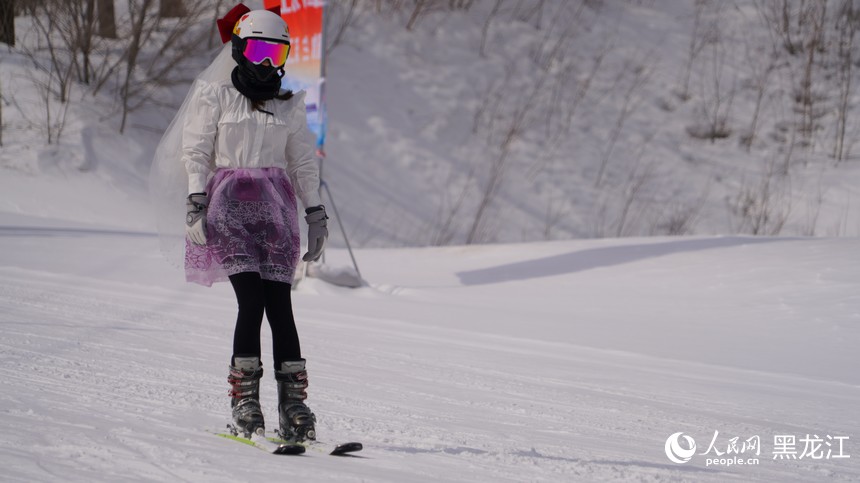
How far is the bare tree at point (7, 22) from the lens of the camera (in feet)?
37.6

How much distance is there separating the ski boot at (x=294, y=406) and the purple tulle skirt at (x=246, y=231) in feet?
0.96

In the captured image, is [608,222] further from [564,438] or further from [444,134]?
[564,438]

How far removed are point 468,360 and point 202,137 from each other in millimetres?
2344

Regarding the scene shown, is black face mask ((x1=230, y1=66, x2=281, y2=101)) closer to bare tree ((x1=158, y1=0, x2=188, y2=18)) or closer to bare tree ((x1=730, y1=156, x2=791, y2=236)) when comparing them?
bare tree ((x1=158, y1=0, x2=188, y2=18))

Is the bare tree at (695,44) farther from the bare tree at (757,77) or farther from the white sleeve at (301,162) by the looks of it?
the white sleeve at (301,162)

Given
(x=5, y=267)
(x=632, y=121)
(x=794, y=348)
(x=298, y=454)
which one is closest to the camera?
(x=298, y=454)

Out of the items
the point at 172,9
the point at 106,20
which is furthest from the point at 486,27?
the point at 106,20

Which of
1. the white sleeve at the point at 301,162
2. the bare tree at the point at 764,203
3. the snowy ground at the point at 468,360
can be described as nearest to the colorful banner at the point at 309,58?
the snowy ground at the point at 468,360

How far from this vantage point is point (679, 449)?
322 centimetres

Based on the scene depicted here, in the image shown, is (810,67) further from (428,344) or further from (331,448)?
(331,448)

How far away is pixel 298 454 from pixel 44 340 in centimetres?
210

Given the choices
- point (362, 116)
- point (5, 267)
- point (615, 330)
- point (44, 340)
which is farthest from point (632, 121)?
point (44, 340)

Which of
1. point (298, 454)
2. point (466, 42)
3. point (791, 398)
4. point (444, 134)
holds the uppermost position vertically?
point (466, 42)

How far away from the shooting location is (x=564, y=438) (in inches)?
130
